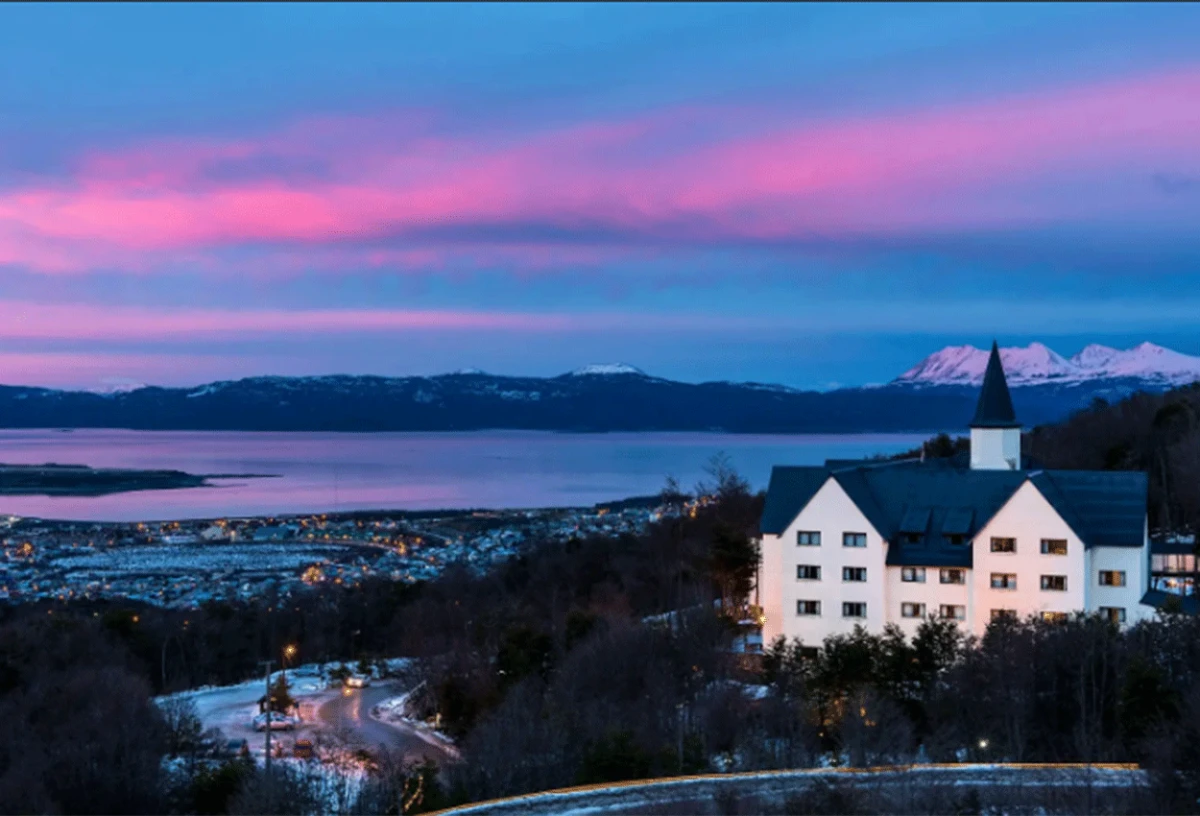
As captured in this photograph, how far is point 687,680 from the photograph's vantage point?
90.8 feet

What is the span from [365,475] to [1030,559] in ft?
362

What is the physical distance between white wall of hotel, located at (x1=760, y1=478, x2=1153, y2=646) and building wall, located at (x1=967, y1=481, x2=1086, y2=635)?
0.9 inches

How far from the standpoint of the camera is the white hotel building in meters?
29.1

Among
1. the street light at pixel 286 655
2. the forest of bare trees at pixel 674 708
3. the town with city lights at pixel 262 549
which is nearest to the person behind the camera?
the forest of bare trees at pixel 674 708

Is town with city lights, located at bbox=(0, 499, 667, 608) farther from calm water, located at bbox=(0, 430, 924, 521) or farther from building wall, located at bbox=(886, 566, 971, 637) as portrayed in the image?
building wall, located at bbox=(886, 566, 971, 637)

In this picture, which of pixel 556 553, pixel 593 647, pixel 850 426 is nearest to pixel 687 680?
pixel 593 647

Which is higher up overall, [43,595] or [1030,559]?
[1030,559]

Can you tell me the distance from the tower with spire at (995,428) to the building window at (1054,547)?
18.4 ft

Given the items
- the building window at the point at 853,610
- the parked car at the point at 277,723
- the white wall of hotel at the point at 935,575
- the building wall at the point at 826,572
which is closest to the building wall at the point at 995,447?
the white wall of hotel at the point at 935,575

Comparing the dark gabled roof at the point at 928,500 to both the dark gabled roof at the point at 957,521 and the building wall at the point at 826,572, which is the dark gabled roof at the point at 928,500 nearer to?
the dark gabled roof at the point at 957,521

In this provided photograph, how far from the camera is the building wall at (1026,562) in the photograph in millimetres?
28906

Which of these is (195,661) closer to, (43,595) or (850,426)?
(43,595)

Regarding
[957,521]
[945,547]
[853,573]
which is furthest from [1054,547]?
[853,573]

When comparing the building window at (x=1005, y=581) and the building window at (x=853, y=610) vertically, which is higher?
the building window at (x=1005, y=581)
